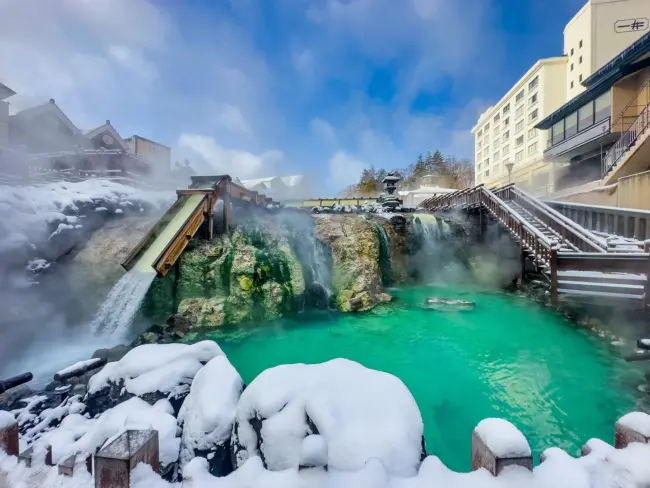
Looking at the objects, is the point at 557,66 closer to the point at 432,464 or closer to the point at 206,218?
the point at 206,218

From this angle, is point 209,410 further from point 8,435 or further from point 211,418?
point 8,435

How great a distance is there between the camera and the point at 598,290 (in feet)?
25.3

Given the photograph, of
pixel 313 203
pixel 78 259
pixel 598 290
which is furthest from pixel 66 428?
pixel 313 203

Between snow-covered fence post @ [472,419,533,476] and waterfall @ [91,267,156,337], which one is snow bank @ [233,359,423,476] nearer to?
snow-covered fence post @ [472,419,533,476]

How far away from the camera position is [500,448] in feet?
6.35

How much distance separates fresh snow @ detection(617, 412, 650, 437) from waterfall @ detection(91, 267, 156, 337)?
9.06m

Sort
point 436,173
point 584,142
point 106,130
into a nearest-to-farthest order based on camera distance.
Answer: point 584,142 < point 106,130 < point 436,173

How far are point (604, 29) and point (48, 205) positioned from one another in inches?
1843

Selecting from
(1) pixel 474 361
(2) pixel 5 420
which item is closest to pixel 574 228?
(1) pixel 474 361

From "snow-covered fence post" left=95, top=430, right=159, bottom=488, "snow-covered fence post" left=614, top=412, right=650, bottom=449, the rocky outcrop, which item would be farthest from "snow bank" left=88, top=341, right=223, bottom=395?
the rocky outcrop

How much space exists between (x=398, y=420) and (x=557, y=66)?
4801 centimetres

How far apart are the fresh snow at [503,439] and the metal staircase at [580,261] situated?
7.61 m

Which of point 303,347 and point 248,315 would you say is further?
point 248,315

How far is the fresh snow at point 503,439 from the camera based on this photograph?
1929 mm
